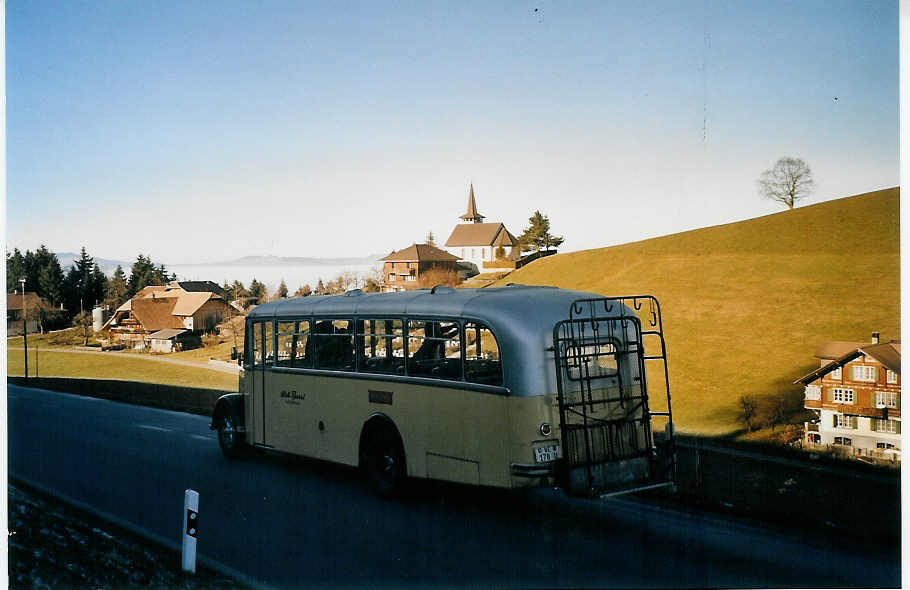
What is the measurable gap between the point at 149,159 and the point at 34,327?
9.65 ft

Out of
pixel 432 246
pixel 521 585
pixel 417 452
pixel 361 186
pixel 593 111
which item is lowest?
pixel 521 585

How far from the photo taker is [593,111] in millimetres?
10938

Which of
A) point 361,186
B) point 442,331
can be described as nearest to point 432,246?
point 361,186

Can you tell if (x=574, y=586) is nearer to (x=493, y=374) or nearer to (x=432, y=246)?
(x=493, y=374)

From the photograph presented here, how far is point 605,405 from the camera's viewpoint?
835 cm

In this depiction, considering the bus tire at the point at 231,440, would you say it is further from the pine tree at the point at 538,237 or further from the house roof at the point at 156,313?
the pine tree at the point at 538,237

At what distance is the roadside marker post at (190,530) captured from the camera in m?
7.50

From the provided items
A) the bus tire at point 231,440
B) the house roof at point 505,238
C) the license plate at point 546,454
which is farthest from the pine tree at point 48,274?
the license plate at point 546,454

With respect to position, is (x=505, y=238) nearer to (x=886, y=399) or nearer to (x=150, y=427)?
(x=886, y=399)

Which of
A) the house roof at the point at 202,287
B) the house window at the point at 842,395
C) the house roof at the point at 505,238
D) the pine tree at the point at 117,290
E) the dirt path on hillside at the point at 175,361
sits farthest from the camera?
the dirt path on hillside at the point at 175,361

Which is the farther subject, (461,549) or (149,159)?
(149,159)

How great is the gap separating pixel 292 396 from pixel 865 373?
668 cm

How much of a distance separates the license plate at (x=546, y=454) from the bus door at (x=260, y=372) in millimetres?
4692

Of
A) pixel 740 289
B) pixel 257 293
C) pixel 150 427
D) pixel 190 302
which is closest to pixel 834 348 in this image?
pixel 740 289
